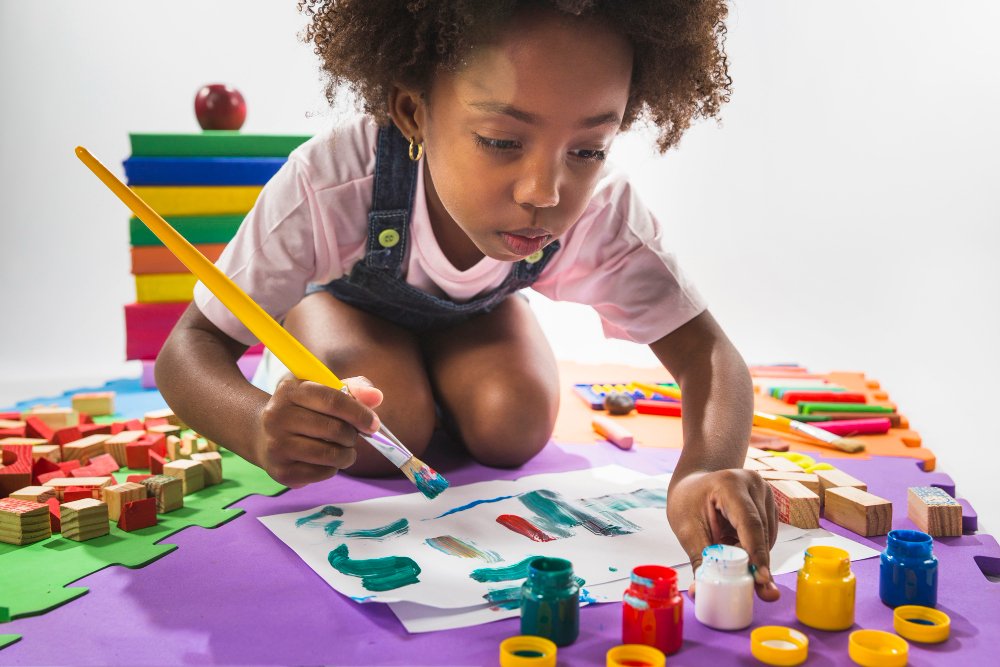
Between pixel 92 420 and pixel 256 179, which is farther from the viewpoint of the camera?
pixel 256 179

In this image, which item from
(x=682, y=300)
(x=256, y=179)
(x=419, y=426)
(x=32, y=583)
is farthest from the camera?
(x=256, y=179)

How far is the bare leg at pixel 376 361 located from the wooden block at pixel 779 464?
0.43 m

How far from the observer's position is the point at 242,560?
1028 mm

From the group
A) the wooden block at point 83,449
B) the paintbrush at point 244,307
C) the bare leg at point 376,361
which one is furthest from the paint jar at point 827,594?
the wooden block at point 83,449

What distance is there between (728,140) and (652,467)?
151 centimetres

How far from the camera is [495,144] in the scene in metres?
0.99

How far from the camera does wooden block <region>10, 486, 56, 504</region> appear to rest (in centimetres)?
115

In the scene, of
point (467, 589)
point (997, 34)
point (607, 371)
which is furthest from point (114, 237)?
point (997, 34)

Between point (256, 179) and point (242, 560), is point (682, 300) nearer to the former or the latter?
point (242, 560)

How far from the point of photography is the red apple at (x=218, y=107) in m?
2.02

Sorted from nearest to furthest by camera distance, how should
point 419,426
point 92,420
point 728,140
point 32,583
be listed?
point 32,583
point 419,426
point 92,420
point 728,140

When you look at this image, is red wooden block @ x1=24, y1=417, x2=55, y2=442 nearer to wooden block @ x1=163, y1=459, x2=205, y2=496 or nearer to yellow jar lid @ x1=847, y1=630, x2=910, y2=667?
wooden block @ x1=163, y1=459, x2=205, y2=496

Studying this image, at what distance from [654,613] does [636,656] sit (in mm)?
41

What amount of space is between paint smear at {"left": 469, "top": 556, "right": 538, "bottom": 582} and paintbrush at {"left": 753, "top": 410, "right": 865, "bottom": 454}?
69 cm
